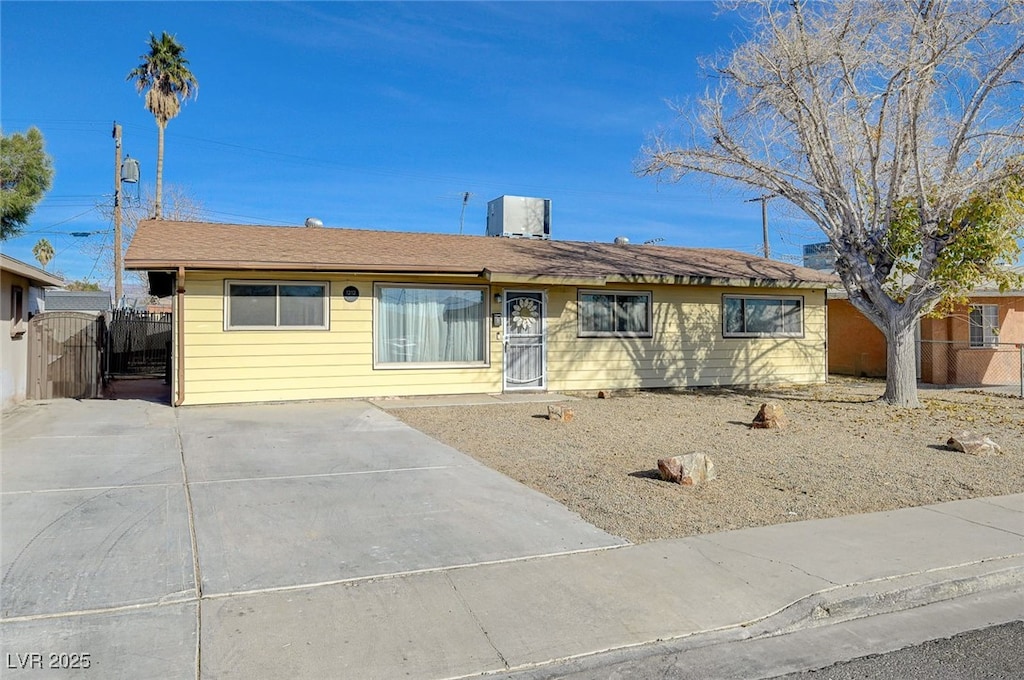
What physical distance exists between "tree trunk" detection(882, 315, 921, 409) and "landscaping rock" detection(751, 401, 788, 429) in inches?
149

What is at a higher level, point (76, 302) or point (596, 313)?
→ point (76, 302)

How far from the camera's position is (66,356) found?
14023 millimetres

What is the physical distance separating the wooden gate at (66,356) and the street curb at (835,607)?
13.1 metres

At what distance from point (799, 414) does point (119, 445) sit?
10.4 m

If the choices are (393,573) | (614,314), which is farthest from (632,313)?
(393,573)

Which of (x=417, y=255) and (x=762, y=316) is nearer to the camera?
(x=417, y=255)

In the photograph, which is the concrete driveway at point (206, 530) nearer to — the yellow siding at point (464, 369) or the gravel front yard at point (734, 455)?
the gravel front yard at point (734, 455)

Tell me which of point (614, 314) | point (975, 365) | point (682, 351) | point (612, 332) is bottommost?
point (975, 365)

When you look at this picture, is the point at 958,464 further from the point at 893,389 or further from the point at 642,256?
the point at 642,256

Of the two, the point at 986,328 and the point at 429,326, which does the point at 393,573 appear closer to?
the point at 429,326

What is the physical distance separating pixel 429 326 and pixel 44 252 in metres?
50.1

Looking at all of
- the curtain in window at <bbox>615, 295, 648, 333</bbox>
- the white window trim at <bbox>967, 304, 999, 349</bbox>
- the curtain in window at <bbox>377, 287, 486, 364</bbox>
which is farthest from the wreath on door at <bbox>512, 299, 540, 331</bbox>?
the white window trim at <bbox>967, 304, 999, 349</bbox>

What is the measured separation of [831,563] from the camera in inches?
205

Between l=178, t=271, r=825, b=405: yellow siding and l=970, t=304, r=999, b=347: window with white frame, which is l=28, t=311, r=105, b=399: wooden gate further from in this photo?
l=970, t=304, r=999, b=347: window with white frame
